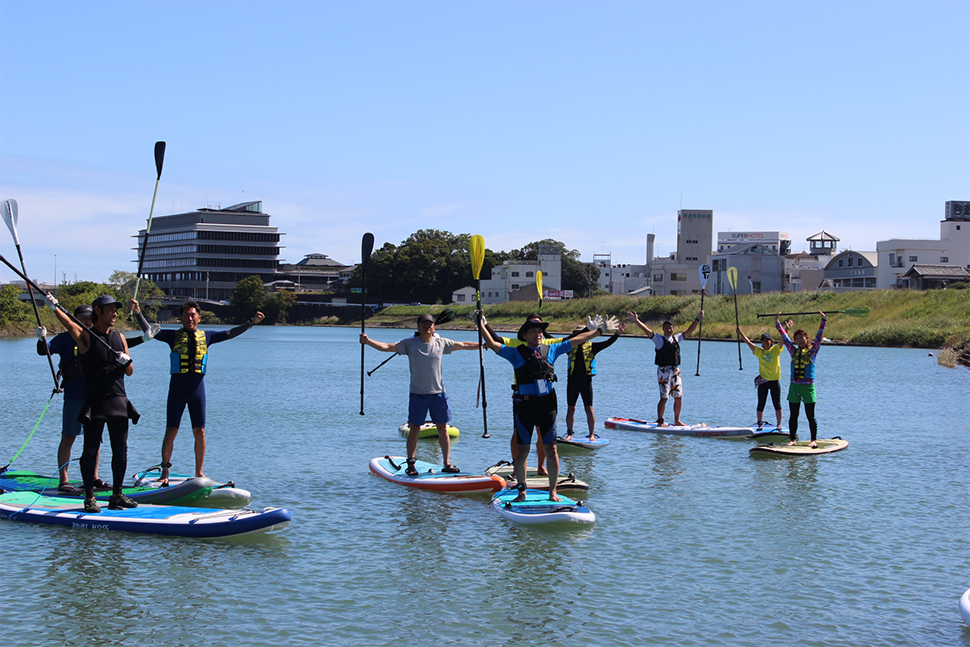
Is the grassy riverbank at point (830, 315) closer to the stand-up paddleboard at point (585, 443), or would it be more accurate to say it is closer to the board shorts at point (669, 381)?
the board shorts at point (669, 381)

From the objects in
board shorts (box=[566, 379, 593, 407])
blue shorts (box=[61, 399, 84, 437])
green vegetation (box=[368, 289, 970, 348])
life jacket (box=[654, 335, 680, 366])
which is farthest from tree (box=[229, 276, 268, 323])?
blue shorts (box=[61, 399, 84, 437])

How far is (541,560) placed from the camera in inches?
352

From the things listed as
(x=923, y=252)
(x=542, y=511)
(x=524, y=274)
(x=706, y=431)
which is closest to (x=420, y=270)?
(x=524, y=274)

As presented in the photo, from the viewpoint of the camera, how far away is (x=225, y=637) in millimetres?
6809

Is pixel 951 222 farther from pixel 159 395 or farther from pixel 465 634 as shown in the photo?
pixel 465 634

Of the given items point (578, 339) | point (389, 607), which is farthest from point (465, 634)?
point (578, 339)

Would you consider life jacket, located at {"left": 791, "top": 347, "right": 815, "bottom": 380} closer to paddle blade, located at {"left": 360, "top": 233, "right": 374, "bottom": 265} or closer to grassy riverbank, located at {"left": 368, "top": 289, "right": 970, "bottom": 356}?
paddle blade, located at {"left": 360, "top": 233, "right": 374, "bottom": 265}

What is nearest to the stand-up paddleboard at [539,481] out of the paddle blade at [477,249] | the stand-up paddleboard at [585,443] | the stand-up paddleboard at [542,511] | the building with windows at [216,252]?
the stand-up paddleboard at [542,511]

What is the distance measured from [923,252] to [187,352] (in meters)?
101

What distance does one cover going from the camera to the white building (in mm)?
95875

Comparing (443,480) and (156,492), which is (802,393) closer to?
(443,480)

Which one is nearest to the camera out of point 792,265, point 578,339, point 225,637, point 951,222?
point 225,637

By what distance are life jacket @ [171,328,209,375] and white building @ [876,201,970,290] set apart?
307 ft

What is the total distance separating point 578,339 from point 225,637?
4796 mm
